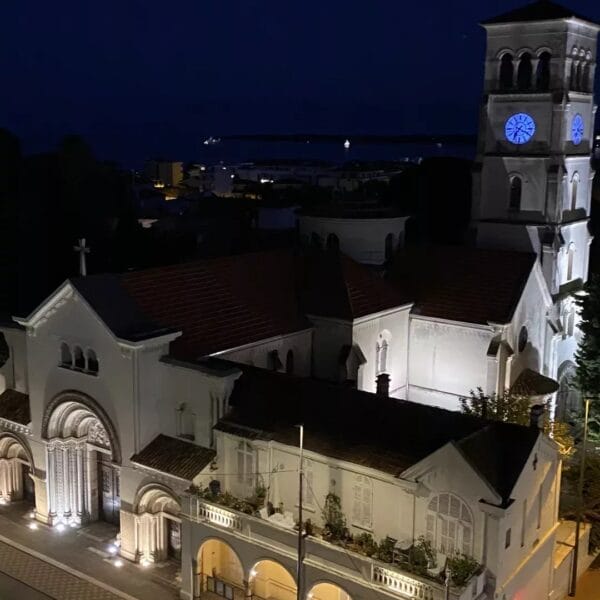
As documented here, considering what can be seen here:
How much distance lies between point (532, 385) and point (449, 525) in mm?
18366

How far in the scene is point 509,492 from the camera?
26984 mm

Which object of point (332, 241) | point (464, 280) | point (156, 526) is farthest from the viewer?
point (332, 241)

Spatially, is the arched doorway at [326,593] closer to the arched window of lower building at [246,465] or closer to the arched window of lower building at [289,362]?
the arched window of lower building at [246,465]

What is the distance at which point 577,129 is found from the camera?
159ft

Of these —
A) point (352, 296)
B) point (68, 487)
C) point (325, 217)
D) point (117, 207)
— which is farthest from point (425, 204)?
point (68, 487)

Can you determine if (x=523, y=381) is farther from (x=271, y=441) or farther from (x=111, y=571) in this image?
(x=111, y=571)

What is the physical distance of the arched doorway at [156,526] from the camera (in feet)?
117

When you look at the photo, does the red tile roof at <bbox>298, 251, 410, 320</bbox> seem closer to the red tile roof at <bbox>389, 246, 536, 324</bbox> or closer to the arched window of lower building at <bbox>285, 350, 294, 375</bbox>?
the red tile roof at <bbox>389, 246, 536, 324</bbox>

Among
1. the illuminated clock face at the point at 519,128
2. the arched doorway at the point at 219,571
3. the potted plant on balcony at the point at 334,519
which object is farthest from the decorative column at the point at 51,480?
the illuminated clock face at the point at 519,128

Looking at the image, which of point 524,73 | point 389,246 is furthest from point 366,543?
point 524,73

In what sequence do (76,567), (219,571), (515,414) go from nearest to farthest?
1. (219,571)
2. (76,567)
3. (515,414)

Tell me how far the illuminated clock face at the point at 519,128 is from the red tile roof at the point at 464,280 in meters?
6.97

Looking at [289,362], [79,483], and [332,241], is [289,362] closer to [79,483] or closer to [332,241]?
[332,241]

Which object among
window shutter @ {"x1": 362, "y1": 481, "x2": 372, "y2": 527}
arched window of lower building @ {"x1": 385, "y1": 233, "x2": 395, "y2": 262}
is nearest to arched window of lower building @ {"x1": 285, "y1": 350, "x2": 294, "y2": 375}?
arched window of lower building @ {"x1": 385, "y1": 233, "x2": 395, "y2": 262}
